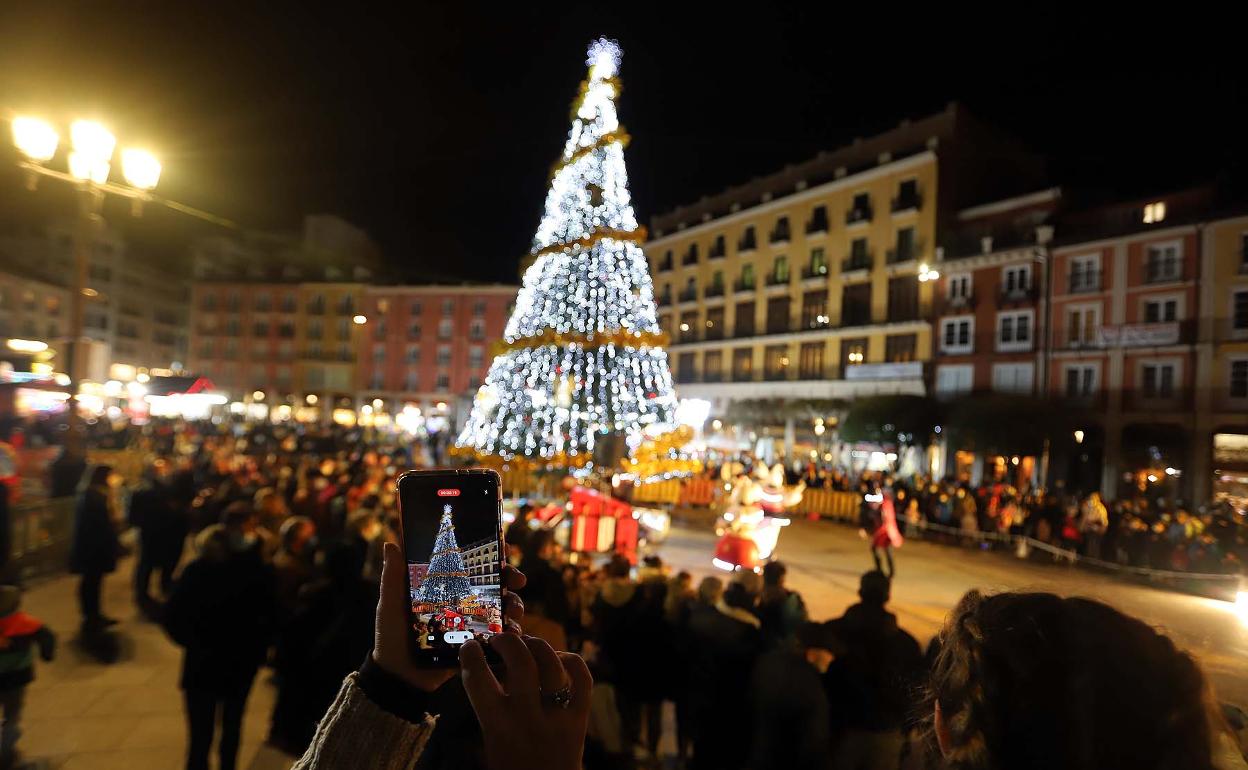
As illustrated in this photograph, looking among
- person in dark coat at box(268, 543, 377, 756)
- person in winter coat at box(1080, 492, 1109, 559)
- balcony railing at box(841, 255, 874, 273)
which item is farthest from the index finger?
balcony railing at box(841, 255, 874, 273)

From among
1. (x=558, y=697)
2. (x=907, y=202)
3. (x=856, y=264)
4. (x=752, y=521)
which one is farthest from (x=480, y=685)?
(x=856, y=264)

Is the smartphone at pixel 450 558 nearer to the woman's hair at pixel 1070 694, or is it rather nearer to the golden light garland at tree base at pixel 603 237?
the woman's hair at pixel 1070 694

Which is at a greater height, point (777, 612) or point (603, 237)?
point (603, 237)

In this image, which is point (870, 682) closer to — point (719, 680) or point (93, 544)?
point (719, 680)

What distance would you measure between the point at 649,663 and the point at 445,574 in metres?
3.66

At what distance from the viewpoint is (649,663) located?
4.73 m

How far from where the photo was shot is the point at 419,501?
1.52m

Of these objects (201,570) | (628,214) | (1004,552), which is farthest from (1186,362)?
(201,570)

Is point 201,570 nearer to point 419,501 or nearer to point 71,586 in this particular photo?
point 419,501

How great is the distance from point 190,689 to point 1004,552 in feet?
52.4

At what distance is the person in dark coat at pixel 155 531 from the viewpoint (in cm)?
768

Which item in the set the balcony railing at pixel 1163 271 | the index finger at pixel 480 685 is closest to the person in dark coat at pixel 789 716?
the index finger at pixel 480 685

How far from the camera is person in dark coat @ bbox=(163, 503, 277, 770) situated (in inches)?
157

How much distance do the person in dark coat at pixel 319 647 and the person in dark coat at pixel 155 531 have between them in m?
5.24
